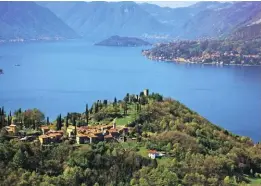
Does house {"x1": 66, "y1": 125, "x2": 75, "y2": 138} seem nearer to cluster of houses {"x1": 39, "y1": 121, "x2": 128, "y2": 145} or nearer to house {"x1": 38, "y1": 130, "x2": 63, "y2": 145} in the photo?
cluster of houses {"x1": 39, "y1": 121, "x2": 128, "y2": 145}

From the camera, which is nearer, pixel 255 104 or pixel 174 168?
pixel 174 168

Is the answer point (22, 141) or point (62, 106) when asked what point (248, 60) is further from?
point (22, 141)

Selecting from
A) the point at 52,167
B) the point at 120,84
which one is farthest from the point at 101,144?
the point at 120,84

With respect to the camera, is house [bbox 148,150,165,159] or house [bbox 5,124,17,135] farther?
house [bbox 5,124,17,135]

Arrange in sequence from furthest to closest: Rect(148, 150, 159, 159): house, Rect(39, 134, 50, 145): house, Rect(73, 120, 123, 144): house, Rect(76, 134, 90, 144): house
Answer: Rect(73, 120, 123, 144): house < Rect(76, 134, 90, 144): house < Rect(39, 134, 50, 145): house < Rect(148, 150, 159, 159): house

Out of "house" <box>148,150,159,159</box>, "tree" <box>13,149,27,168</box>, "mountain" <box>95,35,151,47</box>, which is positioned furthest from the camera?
"mountain" <box>95,35,151,47</box>

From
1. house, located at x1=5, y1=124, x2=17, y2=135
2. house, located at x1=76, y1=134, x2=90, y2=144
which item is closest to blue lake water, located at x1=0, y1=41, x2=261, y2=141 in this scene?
house, located at x1=5, y1=124, x2=17, y2=135

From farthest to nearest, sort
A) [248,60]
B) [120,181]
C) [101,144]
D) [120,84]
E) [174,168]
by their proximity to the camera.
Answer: [248,60], [120,84], [101,144], [174,168], [120,181]

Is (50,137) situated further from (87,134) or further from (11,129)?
(11,129)
